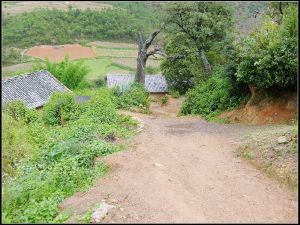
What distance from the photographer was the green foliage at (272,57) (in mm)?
13883

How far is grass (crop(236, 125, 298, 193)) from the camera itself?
8.73 m

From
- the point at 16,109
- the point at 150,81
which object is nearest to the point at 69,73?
the point at 150,81

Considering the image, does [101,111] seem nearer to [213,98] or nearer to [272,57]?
[213,98]

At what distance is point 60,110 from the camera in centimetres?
1673

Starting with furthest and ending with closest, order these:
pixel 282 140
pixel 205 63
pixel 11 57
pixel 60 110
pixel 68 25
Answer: pixel 68 25 < pixel 11 57 < pixel 205 63 < pixel 60 110 < pixel 282 140

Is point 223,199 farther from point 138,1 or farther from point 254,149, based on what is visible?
point 138,1

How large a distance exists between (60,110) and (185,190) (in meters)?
9.55

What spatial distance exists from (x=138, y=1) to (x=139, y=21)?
33.9ft

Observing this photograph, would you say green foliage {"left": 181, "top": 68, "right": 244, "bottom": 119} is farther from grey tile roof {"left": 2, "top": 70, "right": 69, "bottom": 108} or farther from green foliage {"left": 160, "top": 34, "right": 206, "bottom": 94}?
grey tile roof {"left": 2, "top": 70, "right": 69, "bottom": 108}

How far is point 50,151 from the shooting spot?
1116cm

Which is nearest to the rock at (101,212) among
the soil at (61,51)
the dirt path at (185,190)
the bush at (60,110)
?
the dirt path at (185,190)

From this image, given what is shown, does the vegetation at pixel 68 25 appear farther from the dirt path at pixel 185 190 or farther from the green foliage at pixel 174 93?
the dirt path at pixel 185 190

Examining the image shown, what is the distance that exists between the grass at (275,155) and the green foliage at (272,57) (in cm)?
296

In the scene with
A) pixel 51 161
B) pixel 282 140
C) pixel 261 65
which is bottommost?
pixel 51 161
